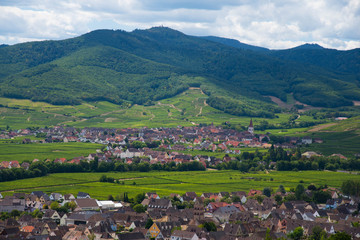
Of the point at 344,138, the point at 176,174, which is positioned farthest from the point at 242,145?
the point at 176,174

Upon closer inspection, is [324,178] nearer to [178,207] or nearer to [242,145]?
[178,207]

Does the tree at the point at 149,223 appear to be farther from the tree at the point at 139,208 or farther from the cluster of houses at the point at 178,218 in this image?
the tree at the point at 139,208

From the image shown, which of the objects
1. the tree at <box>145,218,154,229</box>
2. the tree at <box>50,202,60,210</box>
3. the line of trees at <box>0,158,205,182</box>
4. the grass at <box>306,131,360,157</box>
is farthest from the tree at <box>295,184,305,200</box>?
the grass at <box>306,131,360,157</box>

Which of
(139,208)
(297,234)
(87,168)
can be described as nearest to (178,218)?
(139,208)

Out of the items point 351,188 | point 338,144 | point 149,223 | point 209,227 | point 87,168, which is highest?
point 351,188

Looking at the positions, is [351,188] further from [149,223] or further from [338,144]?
[338,144]

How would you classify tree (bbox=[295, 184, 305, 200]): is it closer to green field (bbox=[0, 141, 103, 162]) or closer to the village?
the village
